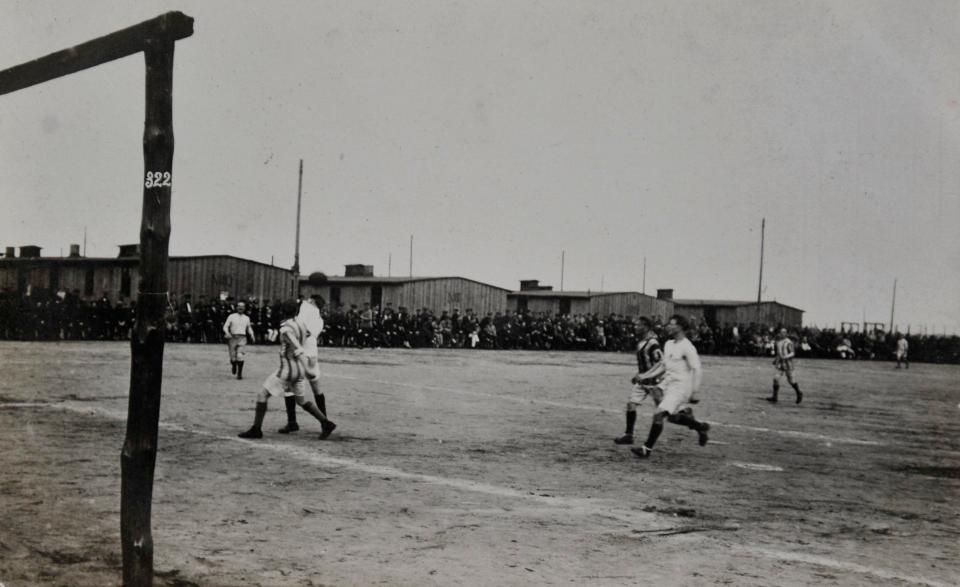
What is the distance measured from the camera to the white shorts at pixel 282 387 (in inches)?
393

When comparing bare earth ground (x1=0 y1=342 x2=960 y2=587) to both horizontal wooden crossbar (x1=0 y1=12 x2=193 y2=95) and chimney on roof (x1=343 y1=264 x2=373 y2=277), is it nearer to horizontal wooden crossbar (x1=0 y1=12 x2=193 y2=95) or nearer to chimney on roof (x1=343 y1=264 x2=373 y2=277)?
horizontal wooden crossbar (x1=0 y1=12 x2=193 y2=95)

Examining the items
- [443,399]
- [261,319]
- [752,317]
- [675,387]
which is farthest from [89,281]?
[752,317]

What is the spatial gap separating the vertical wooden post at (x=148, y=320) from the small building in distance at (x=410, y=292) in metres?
38.3

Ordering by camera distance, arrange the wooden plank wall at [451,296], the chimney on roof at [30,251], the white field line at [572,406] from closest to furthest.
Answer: the white field line at [572,406]
the chimney on roof at [30,251]
the wooden plank wall at [451,296]

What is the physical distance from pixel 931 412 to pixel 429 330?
72.2ft

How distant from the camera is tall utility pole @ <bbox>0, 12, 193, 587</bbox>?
389 centimetres

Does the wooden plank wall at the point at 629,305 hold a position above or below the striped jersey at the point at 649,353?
above

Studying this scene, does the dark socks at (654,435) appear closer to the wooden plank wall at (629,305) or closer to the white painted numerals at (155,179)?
the white painted numerals at (155,179)

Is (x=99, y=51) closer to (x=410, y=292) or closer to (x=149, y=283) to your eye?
(x=149, y=283)

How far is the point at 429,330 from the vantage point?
36.2m

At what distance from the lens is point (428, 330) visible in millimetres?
36156

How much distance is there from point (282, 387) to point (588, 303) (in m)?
43.0

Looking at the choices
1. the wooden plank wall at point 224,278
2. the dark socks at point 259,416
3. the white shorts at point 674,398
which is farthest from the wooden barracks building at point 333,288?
the white shorts at point 674,398

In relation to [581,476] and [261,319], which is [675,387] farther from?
[261,319]
